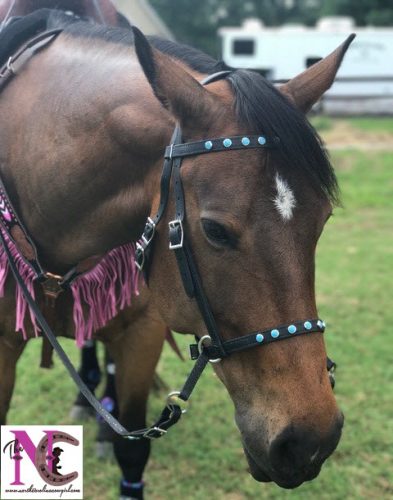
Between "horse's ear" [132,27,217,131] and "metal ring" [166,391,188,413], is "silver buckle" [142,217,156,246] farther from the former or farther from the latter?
"metal ring" [166,391,188,413]

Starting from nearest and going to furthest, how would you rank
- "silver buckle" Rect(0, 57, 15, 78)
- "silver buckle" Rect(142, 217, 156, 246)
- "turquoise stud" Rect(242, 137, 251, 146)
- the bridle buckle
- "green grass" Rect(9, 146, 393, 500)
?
"turquoise stud" Rect(242, 137, 251, 146) → "silver buckle" Rect(142, 217, 156, 246) → the bridle buckle → "silver buckle" Rect(0, 57, 15, 78) → "green grass" Rect(9, 146, 393, 500)

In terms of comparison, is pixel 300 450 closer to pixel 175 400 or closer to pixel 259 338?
pixel 259 338

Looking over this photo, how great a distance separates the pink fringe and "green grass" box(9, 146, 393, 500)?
967 mm

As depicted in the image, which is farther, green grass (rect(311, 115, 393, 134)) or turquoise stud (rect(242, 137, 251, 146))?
green grass (rect(311, 115, 393, 134))

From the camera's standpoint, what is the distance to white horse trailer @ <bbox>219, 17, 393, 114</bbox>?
21.5 metres

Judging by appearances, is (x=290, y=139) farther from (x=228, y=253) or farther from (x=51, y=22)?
(x=51, y=22)

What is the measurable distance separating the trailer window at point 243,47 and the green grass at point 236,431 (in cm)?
1897

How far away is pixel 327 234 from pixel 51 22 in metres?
7.08

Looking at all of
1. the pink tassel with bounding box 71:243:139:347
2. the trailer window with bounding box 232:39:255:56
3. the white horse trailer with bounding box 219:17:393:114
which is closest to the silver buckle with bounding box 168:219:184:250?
the pink tassel with bounding box 71:243:139:347

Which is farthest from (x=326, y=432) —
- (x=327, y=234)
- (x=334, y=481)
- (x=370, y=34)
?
(x=370, y=34)

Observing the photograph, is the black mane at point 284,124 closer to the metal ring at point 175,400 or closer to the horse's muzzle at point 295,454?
the horse's muzzle at point 295,454

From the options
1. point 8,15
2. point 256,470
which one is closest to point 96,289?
point 256,470

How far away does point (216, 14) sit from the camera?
139 feet

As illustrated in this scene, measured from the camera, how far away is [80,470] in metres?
2.62
